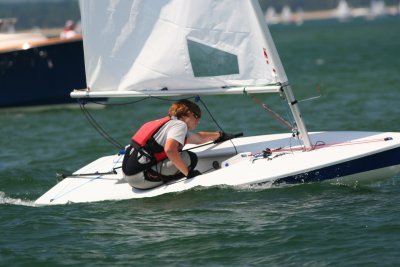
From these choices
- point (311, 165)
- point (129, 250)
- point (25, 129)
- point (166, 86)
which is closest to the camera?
point (129, 250)

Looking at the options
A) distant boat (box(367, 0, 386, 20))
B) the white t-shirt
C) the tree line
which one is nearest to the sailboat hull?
the white t-shirt

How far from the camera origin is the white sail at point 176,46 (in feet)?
29.6

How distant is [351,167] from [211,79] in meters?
1.53

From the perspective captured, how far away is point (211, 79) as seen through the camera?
921 centimetres

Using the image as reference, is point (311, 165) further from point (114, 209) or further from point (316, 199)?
point (114, 209)

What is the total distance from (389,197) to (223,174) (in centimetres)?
152

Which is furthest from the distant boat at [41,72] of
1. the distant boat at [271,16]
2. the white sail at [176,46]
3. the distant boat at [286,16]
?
the distant boat at [271,16]

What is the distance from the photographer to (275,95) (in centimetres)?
2111

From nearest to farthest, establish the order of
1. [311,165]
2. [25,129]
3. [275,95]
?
[311,165], [25,129], [275,95]

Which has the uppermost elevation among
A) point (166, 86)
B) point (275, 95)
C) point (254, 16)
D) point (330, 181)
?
point (254, 16)

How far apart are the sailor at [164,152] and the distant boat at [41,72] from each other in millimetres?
10963

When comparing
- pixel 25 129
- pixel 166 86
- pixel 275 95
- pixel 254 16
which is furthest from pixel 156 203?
pixel 275 95

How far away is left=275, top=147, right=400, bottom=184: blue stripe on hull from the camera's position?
8.77 metres

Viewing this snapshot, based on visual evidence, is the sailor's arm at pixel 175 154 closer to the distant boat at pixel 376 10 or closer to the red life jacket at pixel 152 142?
the red life jacket at pixel 152 142
